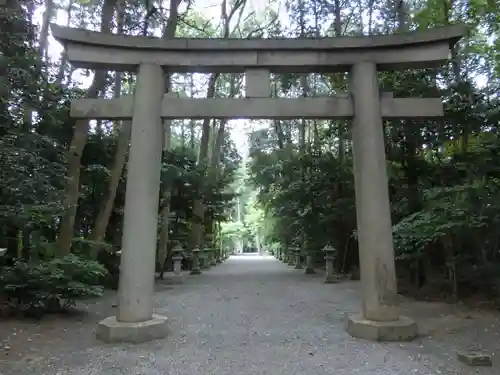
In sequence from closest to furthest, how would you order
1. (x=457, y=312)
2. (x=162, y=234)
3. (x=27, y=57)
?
(x=27, y=57), (x=457, y=312), (x=162, y=234)

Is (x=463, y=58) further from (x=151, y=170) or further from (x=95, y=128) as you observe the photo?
(x=95, y=128)

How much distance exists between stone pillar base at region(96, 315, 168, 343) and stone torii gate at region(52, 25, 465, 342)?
0.13 feet

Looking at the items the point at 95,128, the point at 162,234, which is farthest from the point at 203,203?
the point at 95,128

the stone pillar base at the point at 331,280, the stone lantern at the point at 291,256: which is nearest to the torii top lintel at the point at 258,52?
the stone pillar base at the point at 331,280

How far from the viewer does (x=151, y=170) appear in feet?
20.5

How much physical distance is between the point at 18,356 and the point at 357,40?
635cm

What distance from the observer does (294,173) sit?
1672 cm

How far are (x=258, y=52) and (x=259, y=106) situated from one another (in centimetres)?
85

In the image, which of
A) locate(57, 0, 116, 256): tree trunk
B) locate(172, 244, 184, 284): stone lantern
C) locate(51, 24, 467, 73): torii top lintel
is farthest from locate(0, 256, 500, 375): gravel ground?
locate(172, 244, 184, 284): stone lantern

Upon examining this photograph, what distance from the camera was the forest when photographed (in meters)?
7.01

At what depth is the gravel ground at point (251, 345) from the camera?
4676mm

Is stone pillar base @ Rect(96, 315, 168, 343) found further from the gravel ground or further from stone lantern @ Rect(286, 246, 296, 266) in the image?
stone lantern @ Rect(286, 246, 296, 266)

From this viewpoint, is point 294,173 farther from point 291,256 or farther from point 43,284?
point 43,284

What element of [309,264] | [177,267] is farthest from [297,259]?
[177,267]
